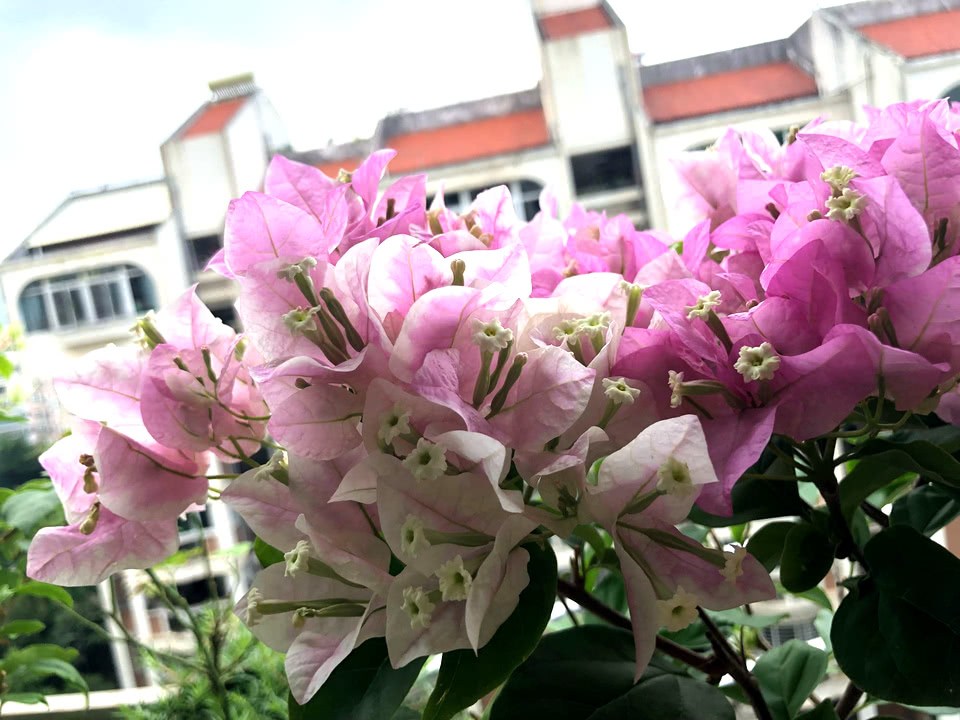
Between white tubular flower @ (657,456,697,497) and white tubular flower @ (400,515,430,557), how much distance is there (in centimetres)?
9

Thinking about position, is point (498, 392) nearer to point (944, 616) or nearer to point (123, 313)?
point (944, 616)

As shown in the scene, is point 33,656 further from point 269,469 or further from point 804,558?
point 804,558

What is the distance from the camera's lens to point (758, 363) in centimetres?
34

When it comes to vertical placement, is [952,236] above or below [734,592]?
above

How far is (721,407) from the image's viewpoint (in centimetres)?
37

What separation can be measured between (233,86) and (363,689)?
3.30 feet

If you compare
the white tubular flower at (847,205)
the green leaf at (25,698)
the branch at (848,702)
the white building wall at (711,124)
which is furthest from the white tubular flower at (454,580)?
the white building wall at (711,124)

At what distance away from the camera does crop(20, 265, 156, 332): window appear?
1229 millimetres

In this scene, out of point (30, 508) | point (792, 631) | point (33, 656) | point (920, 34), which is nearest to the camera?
point (30, 508)

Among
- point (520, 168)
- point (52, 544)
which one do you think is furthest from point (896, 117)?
point (520, 168)

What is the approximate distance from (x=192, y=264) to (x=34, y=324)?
26 centimetres

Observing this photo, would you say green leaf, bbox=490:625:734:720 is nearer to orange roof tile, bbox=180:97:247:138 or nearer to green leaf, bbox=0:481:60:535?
green leaf, bbox=0:481:60:535

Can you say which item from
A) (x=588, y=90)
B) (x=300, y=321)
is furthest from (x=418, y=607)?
(x=588, y=90)

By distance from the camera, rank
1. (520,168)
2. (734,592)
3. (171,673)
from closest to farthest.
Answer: (734,592)
(171,673)
(520,168)
